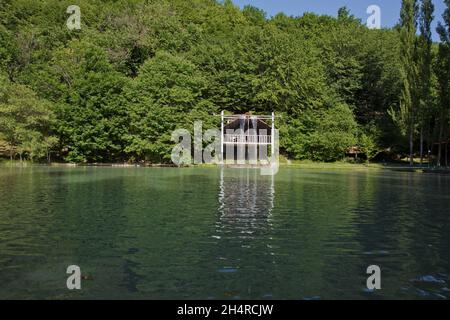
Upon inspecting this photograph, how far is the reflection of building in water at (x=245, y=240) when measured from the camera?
842cm

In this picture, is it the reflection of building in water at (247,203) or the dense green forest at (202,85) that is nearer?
the reflection of building in water at (247,203)

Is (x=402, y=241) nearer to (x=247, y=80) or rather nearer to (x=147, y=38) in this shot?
(x=247, y=80)

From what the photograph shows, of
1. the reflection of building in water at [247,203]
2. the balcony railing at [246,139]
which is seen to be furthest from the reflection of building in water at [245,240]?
the balcony railing at [246,139]

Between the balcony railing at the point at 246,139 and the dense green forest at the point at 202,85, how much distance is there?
8.20 ft

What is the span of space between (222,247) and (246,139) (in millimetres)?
45752

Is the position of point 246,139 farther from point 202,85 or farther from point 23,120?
point 23,120

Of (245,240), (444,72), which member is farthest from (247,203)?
(444,72)

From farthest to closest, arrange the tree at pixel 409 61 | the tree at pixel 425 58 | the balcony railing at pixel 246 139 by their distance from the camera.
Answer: the balcony railing at pixel 246 139, the tree at pixel 409 61, the tree at pixel 425 58

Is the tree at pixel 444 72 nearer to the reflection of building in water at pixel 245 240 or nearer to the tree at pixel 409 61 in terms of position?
the tree at pixel 409 61

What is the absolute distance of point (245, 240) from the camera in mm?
11391

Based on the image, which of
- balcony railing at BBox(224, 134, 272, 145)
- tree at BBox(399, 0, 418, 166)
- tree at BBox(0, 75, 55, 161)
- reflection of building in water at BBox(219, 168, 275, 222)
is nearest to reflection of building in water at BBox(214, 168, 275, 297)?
reflection of building in water at BBox(219, 168, 275, 222)

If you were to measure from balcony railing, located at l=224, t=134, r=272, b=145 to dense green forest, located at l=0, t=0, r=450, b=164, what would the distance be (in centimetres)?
250

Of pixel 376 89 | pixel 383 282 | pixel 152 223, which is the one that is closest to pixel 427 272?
pixel 383 282
